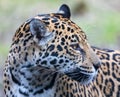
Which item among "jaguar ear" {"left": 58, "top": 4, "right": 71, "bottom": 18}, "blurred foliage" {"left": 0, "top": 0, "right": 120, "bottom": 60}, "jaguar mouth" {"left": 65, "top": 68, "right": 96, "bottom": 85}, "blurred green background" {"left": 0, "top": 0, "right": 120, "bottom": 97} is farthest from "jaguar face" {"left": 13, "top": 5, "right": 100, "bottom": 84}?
"blurred foliage" {"left": 0, "top": 0, "right": 120, "bottom": 60}

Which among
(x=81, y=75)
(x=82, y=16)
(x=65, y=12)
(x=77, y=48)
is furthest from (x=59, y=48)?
(x=82, y=16)

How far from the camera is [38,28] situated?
10.4m

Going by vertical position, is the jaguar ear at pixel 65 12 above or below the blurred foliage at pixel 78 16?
below

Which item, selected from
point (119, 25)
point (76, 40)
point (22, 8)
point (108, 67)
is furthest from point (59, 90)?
point (22, 8)

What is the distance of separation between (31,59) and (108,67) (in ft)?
6.81

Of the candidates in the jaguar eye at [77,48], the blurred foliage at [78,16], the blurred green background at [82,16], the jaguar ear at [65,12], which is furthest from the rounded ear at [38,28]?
the blurred foliage at [78,16]

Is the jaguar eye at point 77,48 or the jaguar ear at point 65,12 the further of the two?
the jaguar ear at point 65,12

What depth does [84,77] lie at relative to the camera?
10734 millimetres

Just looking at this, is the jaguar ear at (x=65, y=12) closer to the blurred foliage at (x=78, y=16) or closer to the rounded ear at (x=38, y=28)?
the rounded ear at (x=38, y=28)

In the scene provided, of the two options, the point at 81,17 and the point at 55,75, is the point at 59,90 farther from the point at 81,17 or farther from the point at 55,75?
the point at 81,17

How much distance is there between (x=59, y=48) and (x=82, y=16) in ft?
43.1

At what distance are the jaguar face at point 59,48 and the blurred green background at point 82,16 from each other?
898 cm

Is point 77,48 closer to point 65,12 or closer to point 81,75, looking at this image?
point 81,75

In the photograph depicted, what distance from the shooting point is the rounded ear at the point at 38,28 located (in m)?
10.4
